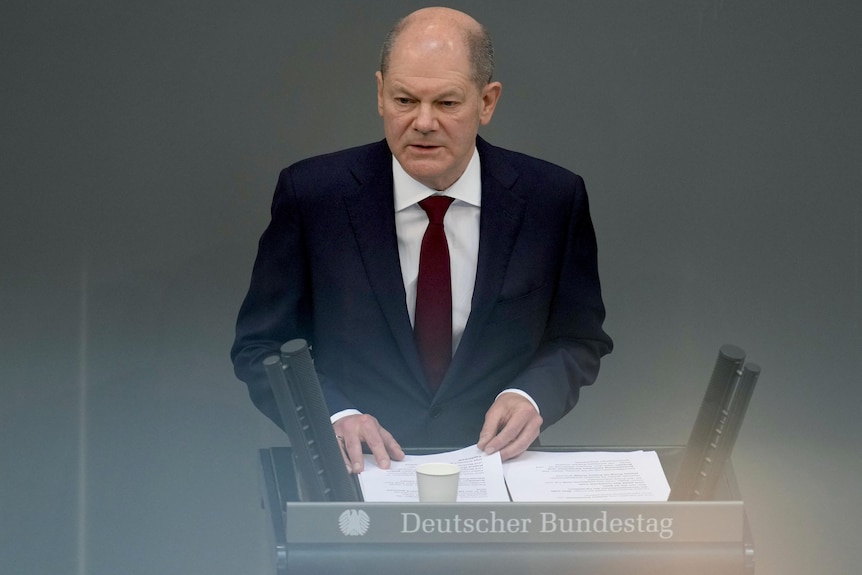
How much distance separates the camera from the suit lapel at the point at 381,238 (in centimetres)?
258

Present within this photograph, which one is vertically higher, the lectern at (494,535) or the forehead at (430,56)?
the forehead at (430,56)

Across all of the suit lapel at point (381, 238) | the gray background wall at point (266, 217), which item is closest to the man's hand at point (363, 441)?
the suit lapel at point (381, 238)

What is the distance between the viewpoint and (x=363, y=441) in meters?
2.23

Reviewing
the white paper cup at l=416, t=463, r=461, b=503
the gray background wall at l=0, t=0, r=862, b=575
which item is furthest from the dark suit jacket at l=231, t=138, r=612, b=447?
the gray background wall at l=0, t=0, r=862, b=575

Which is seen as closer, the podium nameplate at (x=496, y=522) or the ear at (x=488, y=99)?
the podium nameplate at (x=496, y=522)

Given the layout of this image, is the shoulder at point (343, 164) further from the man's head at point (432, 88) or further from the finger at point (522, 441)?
the finger at point (522, 441)

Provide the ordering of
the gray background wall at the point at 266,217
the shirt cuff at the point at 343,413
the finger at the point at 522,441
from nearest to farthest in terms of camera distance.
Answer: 1. the finger at the point at 522,441
2. the shirt cuff at the point at 343,413
3. the gray background wall at the point at 266,217

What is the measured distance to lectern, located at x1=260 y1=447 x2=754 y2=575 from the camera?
182cm

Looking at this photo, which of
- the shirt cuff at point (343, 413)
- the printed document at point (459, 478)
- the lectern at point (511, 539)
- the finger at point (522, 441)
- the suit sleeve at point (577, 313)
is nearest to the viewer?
the lectern at point (511, 539)

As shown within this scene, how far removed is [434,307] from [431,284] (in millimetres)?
45

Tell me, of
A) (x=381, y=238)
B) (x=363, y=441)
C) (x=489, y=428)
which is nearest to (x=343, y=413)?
(x=363, y=441)

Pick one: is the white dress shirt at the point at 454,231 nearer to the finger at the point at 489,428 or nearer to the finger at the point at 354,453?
the finger at the point at 489,428

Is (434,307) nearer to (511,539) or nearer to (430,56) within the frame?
(430,56)

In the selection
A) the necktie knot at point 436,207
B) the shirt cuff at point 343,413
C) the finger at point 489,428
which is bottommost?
the finger at point 489,428
